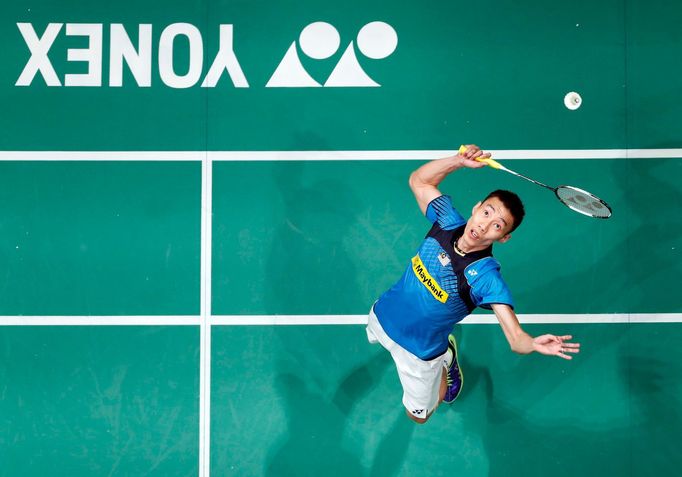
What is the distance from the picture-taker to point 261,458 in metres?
5.49

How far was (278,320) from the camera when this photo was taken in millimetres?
5543

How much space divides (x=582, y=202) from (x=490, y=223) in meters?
0.82

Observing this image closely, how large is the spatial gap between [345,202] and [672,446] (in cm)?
303

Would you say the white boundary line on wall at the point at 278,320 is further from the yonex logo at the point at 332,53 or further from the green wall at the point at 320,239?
the yonex logo at the point at 332,53

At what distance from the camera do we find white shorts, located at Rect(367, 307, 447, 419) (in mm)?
4875

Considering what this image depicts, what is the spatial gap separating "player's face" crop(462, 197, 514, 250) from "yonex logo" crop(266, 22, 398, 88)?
1.74m

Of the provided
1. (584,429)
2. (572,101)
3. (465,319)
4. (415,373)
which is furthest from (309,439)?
(572,101)

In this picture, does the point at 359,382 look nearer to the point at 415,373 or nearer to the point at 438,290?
the point at 415,373

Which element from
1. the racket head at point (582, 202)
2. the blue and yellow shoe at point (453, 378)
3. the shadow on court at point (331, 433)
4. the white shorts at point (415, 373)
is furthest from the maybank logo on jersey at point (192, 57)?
the shadow on court at point (331, 433)

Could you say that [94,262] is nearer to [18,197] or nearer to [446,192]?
[18,197]

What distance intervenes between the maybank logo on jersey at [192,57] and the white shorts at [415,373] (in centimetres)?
194

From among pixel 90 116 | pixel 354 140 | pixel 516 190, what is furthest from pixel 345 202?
pixel 90 116

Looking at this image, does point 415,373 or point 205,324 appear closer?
point 415,373

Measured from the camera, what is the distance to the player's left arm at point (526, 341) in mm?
4035
